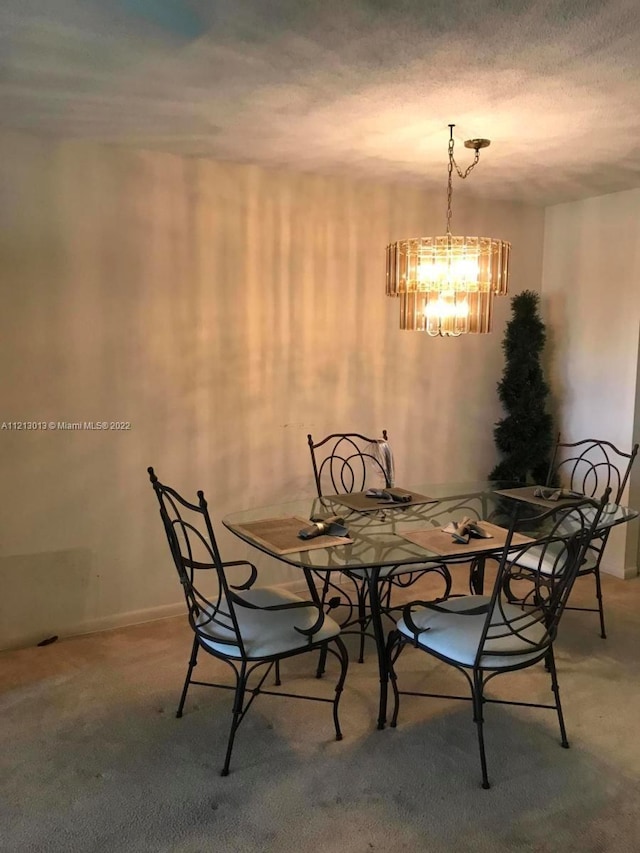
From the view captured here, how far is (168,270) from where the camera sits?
3.30 m

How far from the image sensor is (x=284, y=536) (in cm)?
246

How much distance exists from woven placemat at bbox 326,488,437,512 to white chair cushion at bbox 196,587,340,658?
0.58 meters

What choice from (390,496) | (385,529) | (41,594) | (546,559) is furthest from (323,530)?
(41,594)

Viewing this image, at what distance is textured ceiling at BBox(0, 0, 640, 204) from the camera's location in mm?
1828

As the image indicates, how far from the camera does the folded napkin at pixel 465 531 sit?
2404mm

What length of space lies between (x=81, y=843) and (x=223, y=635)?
692mm

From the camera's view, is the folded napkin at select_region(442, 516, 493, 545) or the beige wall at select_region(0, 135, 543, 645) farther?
the beige wall at select_region(0, 135, 543, 645)

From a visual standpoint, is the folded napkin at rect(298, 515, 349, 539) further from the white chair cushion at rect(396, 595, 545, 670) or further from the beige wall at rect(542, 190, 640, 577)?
the beige wall at rect(542, 190, 640, 577)

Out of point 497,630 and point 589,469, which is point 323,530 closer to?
point 497,630

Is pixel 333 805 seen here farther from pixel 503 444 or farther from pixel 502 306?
pixel 502 306

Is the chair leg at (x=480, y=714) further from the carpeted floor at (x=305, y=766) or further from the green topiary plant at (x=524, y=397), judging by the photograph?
the green topiary plant at (x=524, y=397)

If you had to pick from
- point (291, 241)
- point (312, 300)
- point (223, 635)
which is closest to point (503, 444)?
point (312, 300)

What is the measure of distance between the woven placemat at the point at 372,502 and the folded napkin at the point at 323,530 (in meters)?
0.30

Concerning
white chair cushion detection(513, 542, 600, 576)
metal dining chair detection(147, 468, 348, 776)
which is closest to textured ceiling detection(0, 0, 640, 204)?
metal dining chair detection(147, 468, 348, 776)
